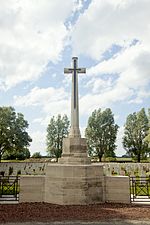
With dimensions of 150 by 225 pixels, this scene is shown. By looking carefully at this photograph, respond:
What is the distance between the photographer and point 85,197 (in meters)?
8.44

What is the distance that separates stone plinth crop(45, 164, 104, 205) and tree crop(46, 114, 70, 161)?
3368 centimetres

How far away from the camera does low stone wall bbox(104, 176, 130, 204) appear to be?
29.9 feet

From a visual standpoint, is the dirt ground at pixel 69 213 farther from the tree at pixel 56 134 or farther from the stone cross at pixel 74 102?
the tree at pixel 56 134

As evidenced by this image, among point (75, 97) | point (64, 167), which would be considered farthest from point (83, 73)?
point (64, 167)

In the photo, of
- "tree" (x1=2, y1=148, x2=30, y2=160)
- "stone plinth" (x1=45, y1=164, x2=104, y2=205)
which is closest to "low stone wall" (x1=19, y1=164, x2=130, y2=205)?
"stone plinth" (x1=45, y1=164, x2=104, y2=205)

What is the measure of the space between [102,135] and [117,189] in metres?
33.8

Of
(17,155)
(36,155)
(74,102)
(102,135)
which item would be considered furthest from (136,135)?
(74,102)

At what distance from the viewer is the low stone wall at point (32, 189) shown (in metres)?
9.15

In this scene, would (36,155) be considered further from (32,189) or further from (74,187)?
(74,187)

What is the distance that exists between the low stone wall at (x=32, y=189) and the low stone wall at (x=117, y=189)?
98.1 inches

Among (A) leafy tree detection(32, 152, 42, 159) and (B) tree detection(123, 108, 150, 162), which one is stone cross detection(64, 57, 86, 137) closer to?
(B) tree detection(123, 108, 150, 162)

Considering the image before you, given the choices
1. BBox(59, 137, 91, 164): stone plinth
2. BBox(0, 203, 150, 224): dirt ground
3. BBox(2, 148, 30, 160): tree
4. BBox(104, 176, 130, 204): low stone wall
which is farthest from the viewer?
BBox(2, 148, 30, 160): tree

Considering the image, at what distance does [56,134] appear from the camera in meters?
43.3

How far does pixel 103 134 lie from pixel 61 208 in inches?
1398
